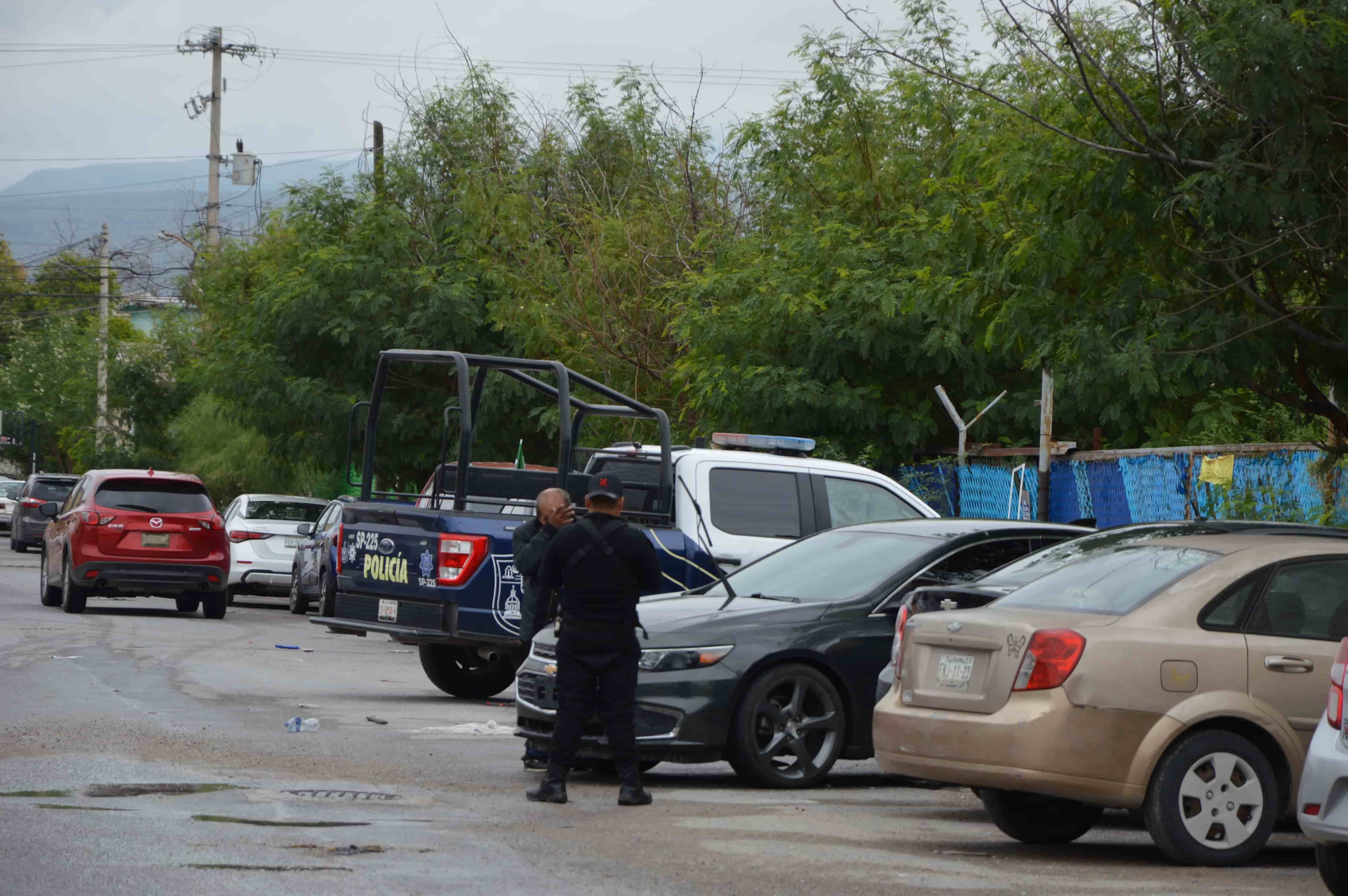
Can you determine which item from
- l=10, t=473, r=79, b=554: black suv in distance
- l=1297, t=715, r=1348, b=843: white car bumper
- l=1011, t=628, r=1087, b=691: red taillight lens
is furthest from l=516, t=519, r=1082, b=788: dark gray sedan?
l=10, t=473, r=79, b=554: black suv in distance

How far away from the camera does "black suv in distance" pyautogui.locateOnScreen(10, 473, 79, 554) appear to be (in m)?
43.7

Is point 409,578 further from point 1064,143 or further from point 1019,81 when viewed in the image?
point 1019,81

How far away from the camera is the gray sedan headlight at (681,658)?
9750mm

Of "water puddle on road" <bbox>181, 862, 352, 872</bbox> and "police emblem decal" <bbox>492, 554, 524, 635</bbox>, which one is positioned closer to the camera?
"water puddle on road" <bbox>181, 862, 352, 872</bbox>

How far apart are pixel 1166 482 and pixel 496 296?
13.9 meters

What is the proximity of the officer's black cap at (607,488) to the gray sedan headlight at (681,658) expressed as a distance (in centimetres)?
86

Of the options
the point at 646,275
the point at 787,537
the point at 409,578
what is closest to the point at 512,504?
the point at 409,578

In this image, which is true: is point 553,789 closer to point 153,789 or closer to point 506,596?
point 153,789

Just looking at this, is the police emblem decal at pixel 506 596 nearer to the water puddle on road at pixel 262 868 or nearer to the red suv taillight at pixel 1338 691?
the water puddle on road at pixel 262 868

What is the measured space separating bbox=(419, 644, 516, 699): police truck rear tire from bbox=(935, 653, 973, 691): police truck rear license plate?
709 centimetres

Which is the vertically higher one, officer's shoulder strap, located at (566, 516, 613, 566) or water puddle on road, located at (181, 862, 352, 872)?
officer's shoulder strap, located at (566, 516, 613, 566)

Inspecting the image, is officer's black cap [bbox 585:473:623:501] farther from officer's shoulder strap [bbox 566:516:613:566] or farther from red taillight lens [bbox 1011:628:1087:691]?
red taillight lens [bbox 1011:628:1087:691]

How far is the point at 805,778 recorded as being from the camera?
32.6 ft

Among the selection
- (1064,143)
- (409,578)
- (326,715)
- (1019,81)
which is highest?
(1019,81)
